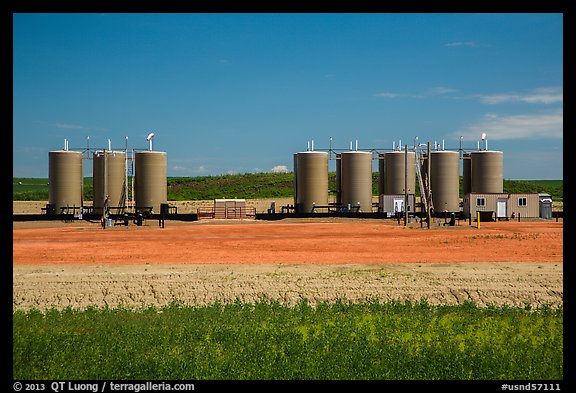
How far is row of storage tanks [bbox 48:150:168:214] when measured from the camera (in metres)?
70.6

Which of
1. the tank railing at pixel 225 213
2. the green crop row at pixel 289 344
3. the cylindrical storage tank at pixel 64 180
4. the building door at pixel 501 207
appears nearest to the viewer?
the green crop row at pixel 289 344

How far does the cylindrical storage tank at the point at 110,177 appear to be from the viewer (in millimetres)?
71438

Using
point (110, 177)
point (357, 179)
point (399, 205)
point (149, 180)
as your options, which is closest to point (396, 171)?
point (357, 179)

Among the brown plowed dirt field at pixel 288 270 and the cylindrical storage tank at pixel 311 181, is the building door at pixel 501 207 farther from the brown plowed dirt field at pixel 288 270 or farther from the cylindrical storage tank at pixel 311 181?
the brown plowed dirt field at pixel 288 270

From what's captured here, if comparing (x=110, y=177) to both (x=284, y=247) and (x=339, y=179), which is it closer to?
(x=339, y=179)

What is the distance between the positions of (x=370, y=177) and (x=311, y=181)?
7.09 m

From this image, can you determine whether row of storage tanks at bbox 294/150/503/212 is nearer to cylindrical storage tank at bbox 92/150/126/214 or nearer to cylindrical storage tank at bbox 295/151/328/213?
cylindrical storage tank at bbox 295/151/328/213

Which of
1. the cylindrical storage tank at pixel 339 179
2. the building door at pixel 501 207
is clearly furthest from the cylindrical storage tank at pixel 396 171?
the building door at pixel 501 207

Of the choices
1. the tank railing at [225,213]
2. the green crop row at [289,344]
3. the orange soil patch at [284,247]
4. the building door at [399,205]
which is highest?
the building door at [399,205]

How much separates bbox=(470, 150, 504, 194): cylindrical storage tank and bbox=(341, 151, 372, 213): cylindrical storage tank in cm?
1332

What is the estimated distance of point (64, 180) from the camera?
233 feet

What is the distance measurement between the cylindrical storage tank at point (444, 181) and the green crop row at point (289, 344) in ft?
194
